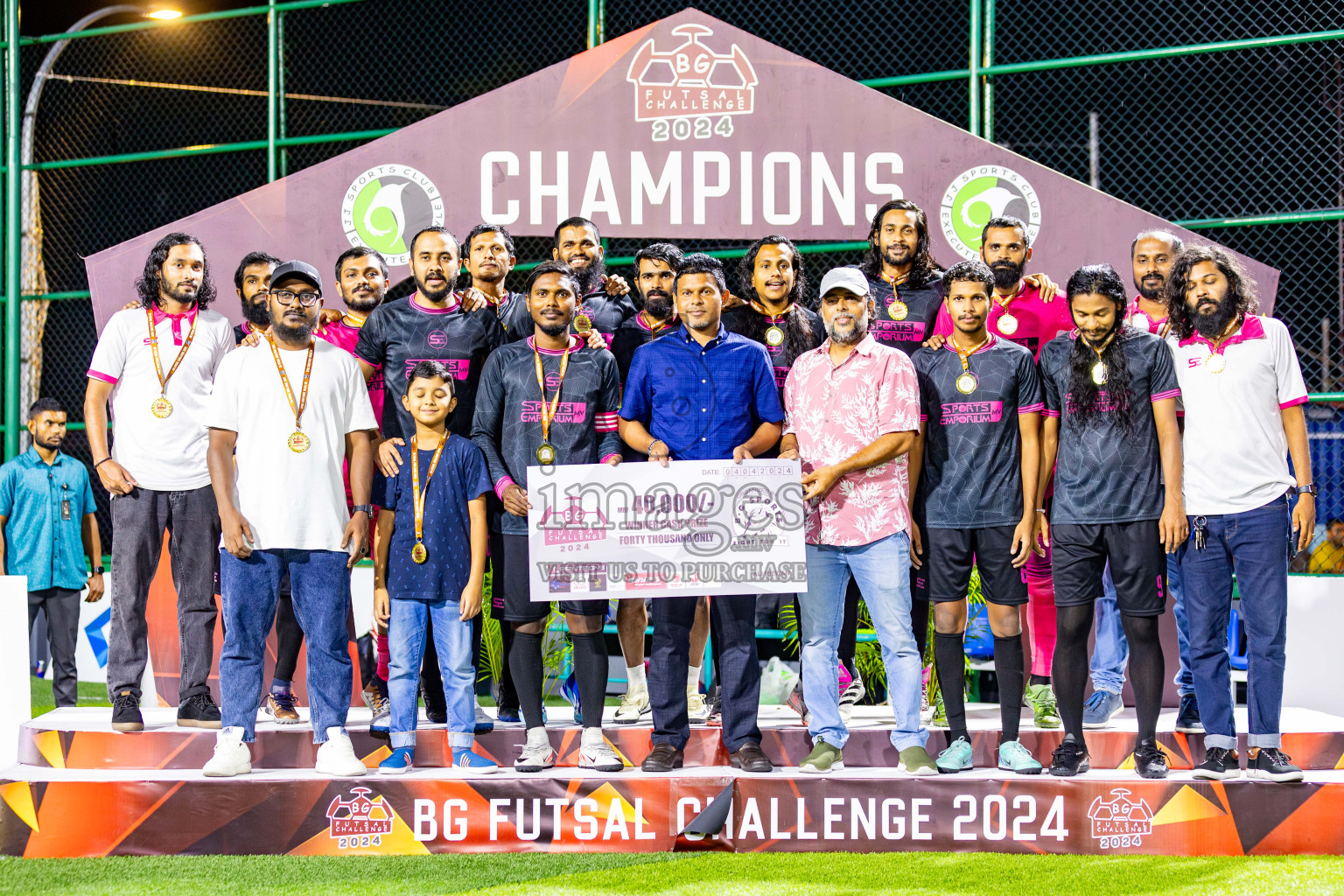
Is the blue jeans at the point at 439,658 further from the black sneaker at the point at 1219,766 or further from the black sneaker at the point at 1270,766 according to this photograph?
the black sneaker at the point at 1270,766

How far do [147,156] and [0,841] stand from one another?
19.9 ft

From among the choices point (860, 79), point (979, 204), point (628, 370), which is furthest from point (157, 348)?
point (860, 79)

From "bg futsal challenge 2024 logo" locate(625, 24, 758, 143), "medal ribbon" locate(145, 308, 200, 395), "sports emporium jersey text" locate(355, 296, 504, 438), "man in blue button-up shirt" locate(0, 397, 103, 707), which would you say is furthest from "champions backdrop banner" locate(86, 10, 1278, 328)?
"sports emporium jersey text" locate(355, 296, 504, 438)

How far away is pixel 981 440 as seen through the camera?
495 centimetres

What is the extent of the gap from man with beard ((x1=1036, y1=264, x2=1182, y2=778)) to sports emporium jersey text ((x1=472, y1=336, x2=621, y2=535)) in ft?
6.24

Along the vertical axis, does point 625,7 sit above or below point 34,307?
above

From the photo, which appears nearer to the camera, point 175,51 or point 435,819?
point 435,819

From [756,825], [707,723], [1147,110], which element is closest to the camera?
[756,825]

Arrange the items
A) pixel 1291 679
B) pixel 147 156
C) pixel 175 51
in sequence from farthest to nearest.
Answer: pixel 175 51 → pixel 147 156 → pixel 1291 679

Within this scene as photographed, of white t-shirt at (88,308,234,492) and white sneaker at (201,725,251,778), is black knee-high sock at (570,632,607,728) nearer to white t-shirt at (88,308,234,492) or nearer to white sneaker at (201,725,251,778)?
white sneaker at (201,725,251,778)

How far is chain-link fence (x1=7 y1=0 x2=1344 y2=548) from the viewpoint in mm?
12812

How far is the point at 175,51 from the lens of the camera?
1448 cm

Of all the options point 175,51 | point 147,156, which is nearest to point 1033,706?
point 147,156

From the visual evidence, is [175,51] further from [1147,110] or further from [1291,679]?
[1291,679]
